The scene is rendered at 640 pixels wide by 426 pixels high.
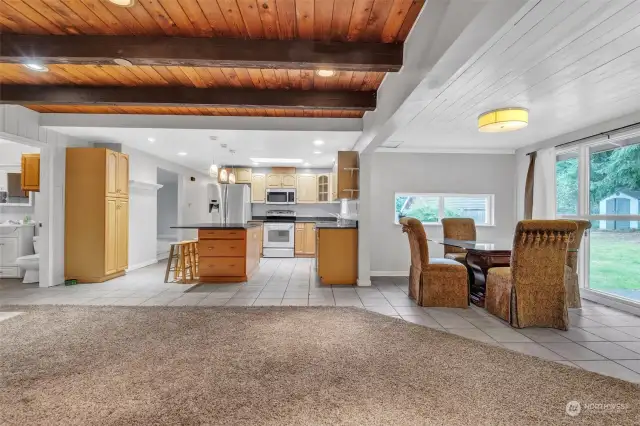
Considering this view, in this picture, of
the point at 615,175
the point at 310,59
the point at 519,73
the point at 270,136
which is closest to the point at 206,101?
the point at 270,136

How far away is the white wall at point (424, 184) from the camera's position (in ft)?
18.4

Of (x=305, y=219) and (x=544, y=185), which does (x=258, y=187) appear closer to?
(x=305, y=219)

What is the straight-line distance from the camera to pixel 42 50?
2.42 meters

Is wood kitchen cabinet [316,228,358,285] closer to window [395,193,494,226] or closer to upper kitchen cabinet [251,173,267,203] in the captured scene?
window [395,193,494,226]

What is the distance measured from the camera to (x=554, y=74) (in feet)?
8.28

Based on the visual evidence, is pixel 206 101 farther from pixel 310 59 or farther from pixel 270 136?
pixel 310 59

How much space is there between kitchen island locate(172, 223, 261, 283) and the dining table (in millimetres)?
2797

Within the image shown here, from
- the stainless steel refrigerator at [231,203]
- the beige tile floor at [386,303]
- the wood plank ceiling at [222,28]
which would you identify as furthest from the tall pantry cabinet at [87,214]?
the stainless steel refrigerator at [231,203]

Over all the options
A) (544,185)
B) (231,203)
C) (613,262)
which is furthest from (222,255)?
(613,262)

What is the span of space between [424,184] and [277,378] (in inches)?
177

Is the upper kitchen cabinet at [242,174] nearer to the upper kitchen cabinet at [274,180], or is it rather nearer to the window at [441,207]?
the upper kitchen cabinet at [274,180]

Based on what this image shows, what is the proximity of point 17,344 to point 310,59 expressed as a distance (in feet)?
10.2

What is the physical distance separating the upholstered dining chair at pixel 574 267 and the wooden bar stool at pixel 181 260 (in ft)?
15.6

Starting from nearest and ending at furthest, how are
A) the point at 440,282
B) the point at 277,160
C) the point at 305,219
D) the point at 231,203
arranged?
the point at 440,282
the point at 231,203
the point at 277,160
the point at 305,219
